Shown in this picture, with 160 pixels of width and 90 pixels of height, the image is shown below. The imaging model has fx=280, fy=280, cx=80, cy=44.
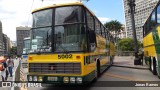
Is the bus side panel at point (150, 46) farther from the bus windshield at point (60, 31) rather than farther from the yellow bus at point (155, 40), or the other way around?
the bus windshield at point (60, 31)

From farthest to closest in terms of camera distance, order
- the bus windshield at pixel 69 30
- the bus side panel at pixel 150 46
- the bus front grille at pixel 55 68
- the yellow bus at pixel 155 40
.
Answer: the bus side panel at pixel 150 46 < the yellow bus at pixel 155 40 < the bus windshield at pixel 69 30 < the bus front grille at pixel 55 68

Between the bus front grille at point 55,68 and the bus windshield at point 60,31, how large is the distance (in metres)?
0.56

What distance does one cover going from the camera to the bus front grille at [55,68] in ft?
33.8

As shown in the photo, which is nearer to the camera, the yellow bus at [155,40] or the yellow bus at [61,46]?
the yellow bus at [61,46]

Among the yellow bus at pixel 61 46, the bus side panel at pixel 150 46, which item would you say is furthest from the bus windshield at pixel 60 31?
the bus side panel at pixel 150 46

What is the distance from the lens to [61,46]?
10633mm

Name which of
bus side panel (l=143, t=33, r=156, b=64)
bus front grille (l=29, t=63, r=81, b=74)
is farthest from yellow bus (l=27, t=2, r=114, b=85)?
bus side panel (l=143, t=33, r=156, b=64)

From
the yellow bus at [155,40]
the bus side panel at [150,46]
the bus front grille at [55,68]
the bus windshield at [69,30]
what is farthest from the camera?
the bus side panel at [150,46]

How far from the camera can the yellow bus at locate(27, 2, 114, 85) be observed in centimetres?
1036

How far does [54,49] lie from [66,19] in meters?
1.26

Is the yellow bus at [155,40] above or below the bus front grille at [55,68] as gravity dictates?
above

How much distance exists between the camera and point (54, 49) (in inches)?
422

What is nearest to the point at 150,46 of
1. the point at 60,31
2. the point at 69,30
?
the point at 69,30

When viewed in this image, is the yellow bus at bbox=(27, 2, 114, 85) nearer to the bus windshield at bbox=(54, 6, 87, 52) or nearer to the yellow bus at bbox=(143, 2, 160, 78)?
the bus windshield at bbox=(54, 6, 87, 52)
